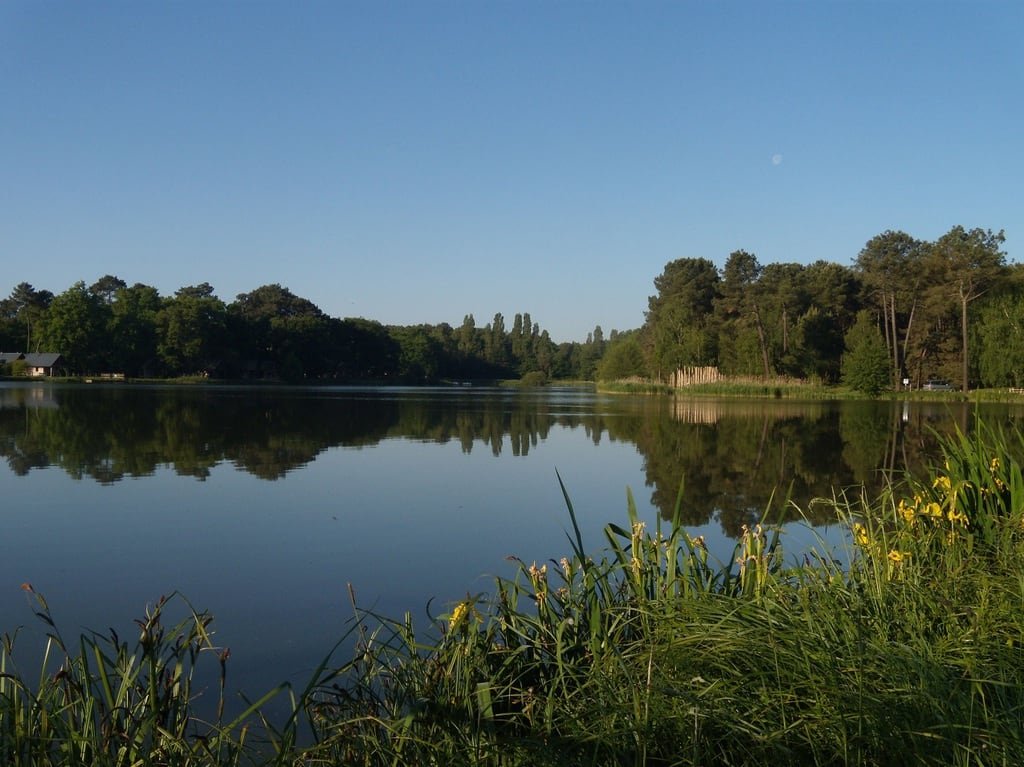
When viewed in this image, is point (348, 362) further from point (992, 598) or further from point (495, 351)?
point (992, 598)

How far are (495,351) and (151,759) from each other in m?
129

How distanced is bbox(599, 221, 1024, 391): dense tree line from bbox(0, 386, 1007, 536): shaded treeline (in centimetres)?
2161

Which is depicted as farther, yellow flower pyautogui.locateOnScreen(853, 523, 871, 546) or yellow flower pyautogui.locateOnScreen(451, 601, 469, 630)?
yellow flower pyautogui.locateOnScreen(853, 523, 871, 546)

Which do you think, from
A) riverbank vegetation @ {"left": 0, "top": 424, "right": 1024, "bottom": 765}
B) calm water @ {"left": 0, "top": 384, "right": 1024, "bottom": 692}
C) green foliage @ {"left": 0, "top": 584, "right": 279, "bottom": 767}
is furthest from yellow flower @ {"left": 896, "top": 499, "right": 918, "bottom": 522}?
green foliage @ {"left": 0, "top": 584, "right": 279, "bottom": 767}

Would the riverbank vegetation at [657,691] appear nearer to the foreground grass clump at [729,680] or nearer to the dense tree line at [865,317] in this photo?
the foreground grass clump at [729,680]

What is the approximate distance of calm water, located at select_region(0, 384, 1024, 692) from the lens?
18.7 ft

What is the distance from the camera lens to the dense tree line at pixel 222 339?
3209 inches

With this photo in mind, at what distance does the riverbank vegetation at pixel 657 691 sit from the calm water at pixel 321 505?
0.87 metres

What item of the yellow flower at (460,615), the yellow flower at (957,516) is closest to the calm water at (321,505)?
the yellow flower at (957,516)

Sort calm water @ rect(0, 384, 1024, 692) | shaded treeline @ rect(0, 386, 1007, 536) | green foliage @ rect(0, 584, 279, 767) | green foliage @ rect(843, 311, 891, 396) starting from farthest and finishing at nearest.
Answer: green foliage @ rect(843, 311, 891, 396)
shaded treeline @ rect(0, 386, 1007, 536)
calm water @ rect(0, 384, 1024, 692)
green foliage @ rect(0, 584, 279, 767)

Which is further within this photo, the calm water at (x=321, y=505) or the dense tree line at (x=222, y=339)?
the dense tree line at (x=222, y=339)

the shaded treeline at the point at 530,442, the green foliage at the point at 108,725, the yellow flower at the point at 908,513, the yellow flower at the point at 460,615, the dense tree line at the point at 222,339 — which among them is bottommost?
the shaded treeline at the point at 530,442

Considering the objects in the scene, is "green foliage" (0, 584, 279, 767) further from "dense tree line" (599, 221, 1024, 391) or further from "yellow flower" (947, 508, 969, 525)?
"dense tree line" (599, 221, 1024, 391)

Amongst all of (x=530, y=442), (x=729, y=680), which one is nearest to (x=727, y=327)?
(x=530, y=442)
